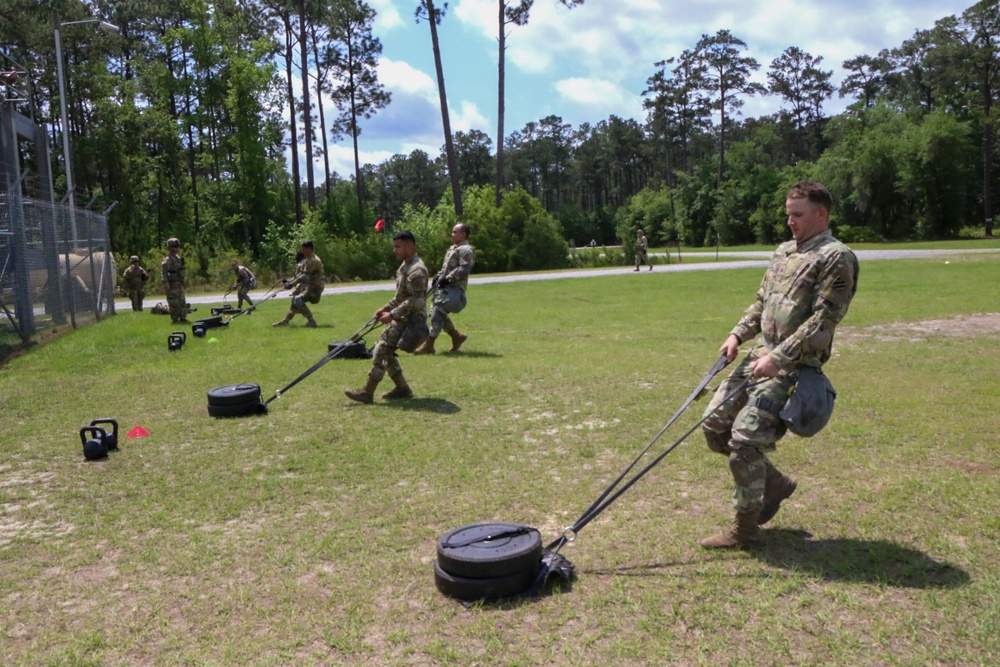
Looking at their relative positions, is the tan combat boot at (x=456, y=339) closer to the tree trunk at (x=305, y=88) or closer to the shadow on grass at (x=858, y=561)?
the shadow on grass at (x=858, y=561)

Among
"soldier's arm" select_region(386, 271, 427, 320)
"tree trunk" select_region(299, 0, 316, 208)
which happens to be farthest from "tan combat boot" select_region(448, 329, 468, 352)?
"tree trunk" select_region(299, 0, 316, 208)

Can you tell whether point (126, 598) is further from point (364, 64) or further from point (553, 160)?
point (553, 160)

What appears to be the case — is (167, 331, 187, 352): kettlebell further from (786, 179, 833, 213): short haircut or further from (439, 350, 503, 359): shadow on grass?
(786, 179, 833, 213): short haircut

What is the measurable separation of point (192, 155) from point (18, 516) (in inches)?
1998

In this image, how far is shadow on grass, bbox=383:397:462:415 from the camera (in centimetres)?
856

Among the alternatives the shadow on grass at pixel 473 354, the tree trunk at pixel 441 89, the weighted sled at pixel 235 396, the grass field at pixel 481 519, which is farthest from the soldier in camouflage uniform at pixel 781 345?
the tree trunk at pixel 441 89

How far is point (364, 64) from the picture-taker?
53125mm

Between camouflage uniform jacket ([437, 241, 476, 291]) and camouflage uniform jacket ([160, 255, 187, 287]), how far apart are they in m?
7.11

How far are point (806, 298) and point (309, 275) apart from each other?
1327cm

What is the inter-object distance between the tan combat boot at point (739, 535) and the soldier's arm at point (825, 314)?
93 cm

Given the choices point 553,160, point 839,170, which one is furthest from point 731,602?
point 553,160

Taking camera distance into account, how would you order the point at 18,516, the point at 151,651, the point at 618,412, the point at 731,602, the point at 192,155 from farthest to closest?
the point at 192,155 < the point at 618,412 < the point at 18,516 < the point at 731,602 < the point at 151,651

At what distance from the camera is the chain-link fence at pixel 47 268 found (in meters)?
14.2

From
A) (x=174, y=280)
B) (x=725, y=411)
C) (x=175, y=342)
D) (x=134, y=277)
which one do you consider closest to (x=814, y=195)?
(x=725, y=411)
